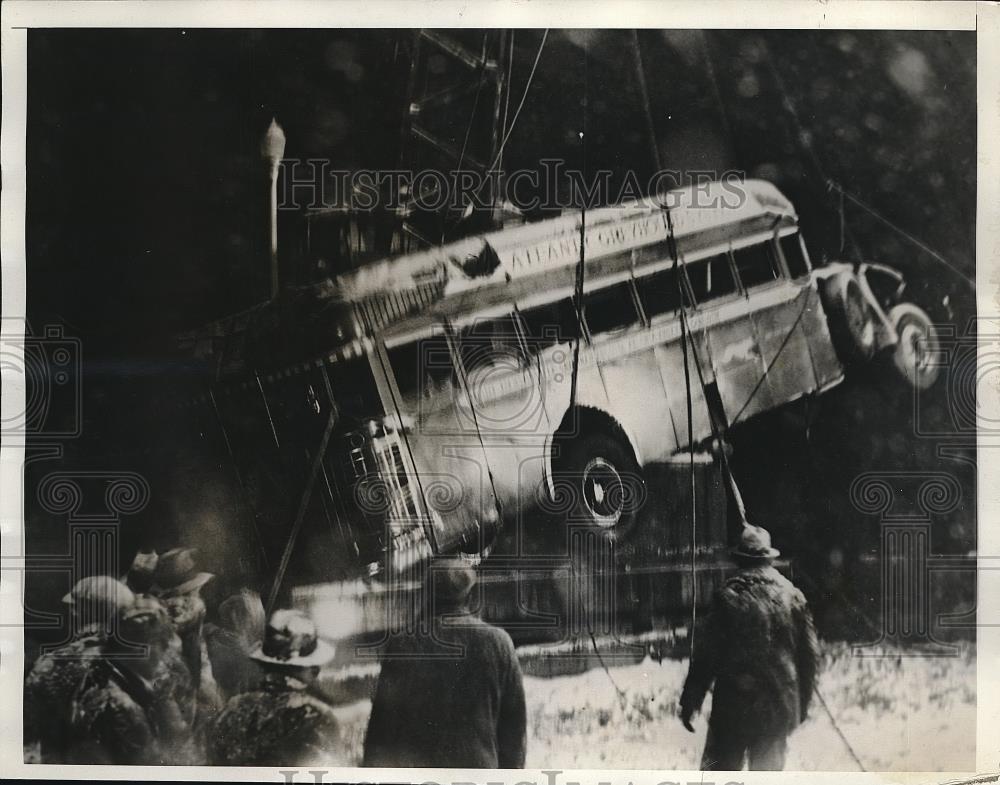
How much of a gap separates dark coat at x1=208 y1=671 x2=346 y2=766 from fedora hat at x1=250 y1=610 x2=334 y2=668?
0.05 m

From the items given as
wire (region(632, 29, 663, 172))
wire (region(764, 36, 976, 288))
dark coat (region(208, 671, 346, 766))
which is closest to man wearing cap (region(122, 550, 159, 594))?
dark coat (region(208, 671, 346, 766))

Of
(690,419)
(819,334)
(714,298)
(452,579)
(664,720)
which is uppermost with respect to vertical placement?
(714,298)

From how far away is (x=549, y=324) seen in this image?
2215 mm

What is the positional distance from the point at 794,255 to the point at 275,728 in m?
2.07

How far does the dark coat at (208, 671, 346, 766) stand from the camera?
220cm

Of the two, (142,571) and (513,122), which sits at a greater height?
(513,122)

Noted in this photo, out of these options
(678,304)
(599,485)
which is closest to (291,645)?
(599,485)

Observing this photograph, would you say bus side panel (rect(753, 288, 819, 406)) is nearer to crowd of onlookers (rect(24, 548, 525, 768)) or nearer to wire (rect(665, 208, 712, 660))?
wire (rect(665, 208, 712, 660))

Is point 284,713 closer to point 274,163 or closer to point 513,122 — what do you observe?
point 274,163

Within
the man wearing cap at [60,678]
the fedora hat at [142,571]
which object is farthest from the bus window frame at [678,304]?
the man wearing cap at [60,678]

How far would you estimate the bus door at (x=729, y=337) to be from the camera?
87.7 inches

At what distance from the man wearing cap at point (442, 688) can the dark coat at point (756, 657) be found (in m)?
0.57

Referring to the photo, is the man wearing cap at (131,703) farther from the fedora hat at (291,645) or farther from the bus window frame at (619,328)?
the bus window frame at (619,328)

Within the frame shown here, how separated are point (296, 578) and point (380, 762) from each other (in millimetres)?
595
